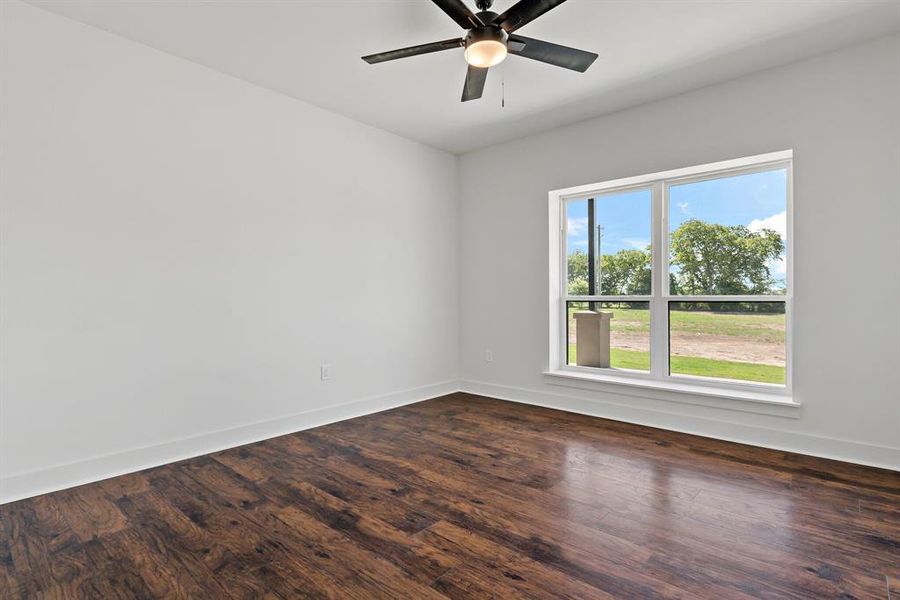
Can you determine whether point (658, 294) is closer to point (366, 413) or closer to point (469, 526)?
point (469, 526)

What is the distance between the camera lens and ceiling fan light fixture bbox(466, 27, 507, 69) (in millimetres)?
2189

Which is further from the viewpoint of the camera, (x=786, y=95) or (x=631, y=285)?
(x=631, y=285)

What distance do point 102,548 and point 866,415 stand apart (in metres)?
4.22

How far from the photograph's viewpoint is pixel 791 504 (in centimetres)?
229

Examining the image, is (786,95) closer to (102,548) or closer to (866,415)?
(866,415)

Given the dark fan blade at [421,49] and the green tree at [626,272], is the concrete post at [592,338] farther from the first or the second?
the dark fan blade at [421,49]

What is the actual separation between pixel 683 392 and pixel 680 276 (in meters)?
0.96

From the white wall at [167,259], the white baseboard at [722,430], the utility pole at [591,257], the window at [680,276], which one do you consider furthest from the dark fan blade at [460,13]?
A: the white baseboard at [722,430]

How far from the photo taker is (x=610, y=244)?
4188 millimetres

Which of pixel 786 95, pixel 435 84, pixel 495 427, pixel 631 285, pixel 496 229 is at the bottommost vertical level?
pixel 495 427

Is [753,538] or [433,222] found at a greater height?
[433,222]

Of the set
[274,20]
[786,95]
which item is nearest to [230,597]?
[274,20]

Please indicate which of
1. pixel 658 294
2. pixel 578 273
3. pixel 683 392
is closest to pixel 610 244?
pixel 578 273

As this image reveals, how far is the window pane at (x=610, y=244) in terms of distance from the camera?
157 inches
